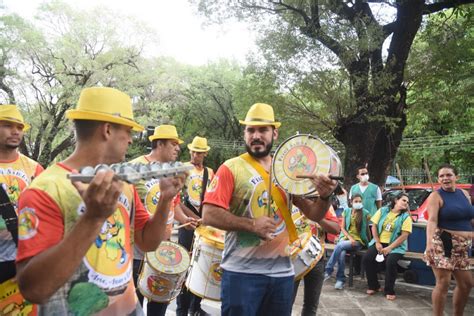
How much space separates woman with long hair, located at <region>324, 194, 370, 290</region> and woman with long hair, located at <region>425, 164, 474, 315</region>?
258 centimetres

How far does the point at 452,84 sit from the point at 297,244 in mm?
11973

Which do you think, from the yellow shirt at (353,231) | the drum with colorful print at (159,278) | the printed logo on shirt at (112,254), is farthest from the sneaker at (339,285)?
the printed logo on shirt at (112,254)

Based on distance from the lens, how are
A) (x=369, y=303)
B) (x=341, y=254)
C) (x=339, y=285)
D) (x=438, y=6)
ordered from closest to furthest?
(x=369, y=303)
(x=339, y=285)
(x=341, y=254)
(x=438, y=6)

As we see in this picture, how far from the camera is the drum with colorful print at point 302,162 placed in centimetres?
318

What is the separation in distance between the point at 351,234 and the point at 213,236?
439 cm

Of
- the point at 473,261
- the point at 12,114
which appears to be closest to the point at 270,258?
the point at 12,114

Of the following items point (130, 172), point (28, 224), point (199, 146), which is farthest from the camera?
point (199, 146)

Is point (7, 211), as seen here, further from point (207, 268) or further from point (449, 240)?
point (449, 240)

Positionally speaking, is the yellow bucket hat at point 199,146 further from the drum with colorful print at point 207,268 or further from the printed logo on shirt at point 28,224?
the printed logo on shirt at point 28,224

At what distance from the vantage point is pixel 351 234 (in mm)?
8344

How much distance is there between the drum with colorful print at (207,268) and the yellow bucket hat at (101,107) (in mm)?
2760

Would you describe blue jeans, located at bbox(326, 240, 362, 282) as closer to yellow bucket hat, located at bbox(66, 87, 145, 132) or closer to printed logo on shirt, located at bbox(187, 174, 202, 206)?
printed logo on shirt, located at bbox(187, 174, 202, 206)

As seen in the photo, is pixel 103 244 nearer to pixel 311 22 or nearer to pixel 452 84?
pixel 311 22

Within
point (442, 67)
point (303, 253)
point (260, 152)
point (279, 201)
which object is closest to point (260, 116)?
point (260, 152)
